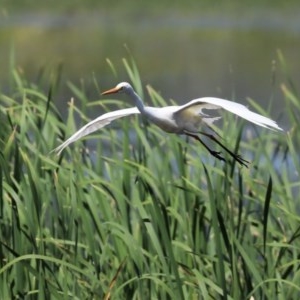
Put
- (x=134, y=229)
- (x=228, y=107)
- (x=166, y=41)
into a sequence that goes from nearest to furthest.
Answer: (x=228, y=107) → (x=134, y=229) → (x=166, y=41)

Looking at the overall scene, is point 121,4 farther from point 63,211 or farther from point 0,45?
point 63,211

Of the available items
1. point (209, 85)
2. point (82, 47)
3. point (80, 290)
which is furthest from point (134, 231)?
point (82, 47)

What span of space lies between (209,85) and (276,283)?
681 centimetres

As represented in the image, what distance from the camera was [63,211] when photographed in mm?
2080

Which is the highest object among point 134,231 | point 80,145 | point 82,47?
point 80,145

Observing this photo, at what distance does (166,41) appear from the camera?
11977 millimetres

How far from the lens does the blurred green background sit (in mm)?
8625

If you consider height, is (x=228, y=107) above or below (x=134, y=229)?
above

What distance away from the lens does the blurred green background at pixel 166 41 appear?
8625mm

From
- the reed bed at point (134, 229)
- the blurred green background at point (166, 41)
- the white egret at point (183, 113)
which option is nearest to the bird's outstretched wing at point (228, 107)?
the white egret at point (183, 113)

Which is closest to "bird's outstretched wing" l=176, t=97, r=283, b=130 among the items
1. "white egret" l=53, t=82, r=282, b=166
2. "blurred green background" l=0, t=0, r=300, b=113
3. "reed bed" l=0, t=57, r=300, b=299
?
"white egret" l=53, t=82, r=282, b=166

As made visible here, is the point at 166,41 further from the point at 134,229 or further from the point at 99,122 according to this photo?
the point at 99,122

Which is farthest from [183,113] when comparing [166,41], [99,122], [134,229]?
[166,41]

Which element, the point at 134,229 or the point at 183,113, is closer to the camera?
the point at 183,113
